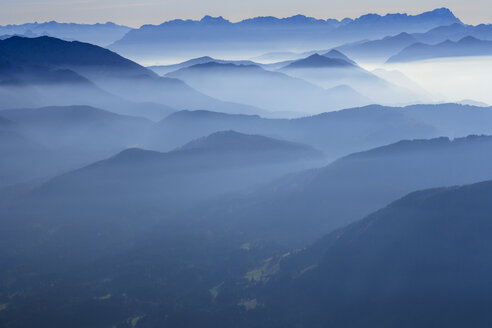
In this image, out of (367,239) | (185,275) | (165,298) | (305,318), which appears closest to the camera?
(305,318)

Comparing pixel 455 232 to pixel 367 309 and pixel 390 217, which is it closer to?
pixel 390 217

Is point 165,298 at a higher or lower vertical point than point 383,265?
lower

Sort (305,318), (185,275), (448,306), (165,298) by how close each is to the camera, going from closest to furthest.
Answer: (448,306)
(305,318)
(165,298)
(185,275)

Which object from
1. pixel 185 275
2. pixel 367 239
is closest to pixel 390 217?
pixel 367 239

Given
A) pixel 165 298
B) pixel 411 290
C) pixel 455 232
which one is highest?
pixel 455 232

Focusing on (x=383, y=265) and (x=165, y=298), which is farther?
(x=165, y=298)

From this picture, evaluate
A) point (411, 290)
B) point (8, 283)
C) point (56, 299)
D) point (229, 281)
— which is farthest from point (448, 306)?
point (8, 283)
